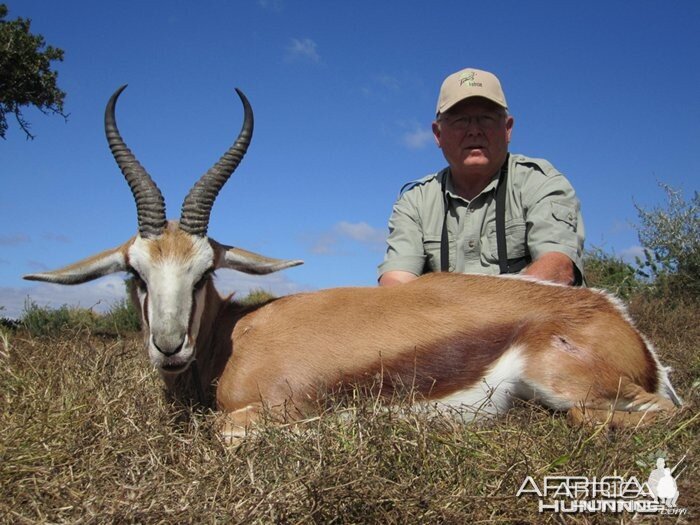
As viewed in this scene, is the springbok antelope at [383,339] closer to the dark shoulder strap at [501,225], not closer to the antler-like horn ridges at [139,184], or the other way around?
the antler-like horn ridges at [139,184]

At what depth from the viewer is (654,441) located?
3223 mm

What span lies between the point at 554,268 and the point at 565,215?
619 millimetres

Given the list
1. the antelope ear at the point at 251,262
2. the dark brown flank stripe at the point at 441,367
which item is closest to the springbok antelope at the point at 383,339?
the dark brown flank stripe at the point at 441,367

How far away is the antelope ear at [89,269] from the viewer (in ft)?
14.3

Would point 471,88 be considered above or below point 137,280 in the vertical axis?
above

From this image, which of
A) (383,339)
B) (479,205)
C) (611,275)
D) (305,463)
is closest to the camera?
(305,463)

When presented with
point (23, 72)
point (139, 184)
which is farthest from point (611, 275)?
point (23, 72)

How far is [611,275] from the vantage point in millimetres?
11430

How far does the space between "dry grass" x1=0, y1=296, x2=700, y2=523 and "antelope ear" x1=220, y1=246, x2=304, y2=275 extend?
1129mm

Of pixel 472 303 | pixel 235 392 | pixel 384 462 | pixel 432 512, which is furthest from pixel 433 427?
pixel 235 392

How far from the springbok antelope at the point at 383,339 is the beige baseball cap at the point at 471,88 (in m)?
2.32

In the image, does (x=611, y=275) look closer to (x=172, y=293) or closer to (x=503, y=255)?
(x=503, y=255)

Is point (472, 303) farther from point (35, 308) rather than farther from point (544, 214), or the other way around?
point (35, 308)
